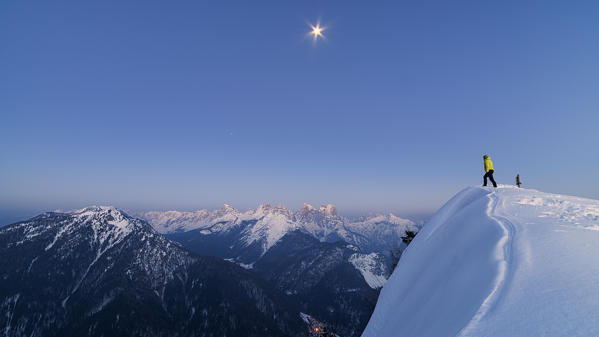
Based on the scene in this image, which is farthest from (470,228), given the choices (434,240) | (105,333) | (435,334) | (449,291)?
(105,333)

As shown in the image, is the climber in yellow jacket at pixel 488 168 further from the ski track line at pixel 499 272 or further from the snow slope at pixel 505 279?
the ski track line at pixel 499 272

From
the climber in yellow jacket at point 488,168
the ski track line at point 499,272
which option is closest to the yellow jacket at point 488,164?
the climber in yellow jacket at point 488,168

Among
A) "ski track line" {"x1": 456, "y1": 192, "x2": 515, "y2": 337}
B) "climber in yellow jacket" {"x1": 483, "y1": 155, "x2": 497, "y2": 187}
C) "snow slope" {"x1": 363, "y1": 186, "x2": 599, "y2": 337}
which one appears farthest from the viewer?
"climber in yellow jacket" {"x1": 483, "y1": 155, "x2": 497, "y2": 187}

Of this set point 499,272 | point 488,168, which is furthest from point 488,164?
point 499,272

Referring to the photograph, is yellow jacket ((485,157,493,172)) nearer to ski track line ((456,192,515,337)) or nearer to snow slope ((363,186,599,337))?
snow slope ((363,186,599,337))

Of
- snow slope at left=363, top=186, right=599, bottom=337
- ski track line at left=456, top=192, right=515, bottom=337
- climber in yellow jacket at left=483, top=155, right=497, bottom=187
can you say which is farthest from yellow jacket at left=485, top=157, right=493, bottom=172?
ski track line at left=456, top=192, right=515, bottom=337

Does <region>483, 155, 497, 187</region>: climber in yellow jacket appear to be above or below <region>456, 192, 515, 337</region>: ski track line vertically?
above
